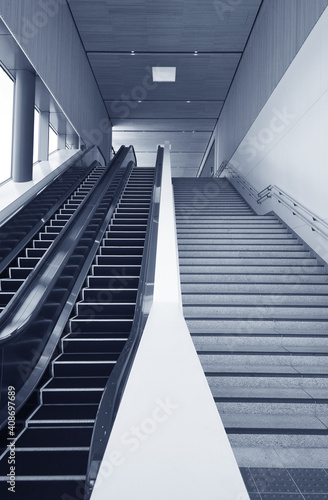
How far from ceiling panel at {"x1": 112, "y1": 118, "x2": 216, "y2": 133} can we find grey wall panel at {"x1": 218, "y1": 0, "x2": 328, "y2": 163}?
3.41 m

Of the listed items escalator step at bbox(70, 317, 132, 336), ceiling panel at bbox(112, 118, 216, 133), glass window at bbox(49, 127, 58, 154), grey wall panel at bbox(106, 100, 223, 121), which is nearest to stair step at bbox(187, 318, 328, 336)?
escalator step at bbox(70, 317, 132, 336)

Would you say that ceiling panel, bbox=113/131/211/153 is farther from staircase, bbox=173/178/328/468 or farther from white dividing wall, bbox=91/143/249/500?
white dividing wall, bbox=91/143/249/500

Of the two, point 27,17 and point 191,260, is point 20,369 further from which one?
point 27,17

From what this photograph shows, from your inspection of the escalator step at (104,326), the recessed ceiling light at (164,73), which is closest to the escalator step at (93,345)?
the escalator step at (104,326)

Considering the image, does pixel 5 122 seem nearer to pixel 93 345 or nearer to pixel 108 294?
pixel 108 294

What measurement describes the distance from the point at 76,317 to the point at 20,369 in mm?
1323

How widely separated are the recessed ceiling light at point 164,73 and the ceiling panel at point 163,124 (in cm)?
402

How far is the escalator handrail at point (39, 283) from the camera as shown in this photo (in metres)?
3.31

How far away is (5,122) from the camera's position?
8625 millimetres

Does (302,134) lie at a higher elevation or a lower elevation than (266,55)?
lower

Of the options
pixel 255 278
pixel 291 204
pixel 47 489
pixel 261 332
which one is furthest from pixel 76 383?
pixel 291 204

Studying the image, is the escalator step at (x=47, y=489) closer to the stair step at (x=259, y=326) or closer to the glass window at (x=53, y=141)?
the stair step at (x=259, y=326)

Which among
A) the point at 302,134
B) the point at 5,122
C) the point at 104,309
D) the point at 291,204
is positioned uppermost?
the point at 5,122

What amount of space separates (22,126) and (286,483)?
743 centimetres
